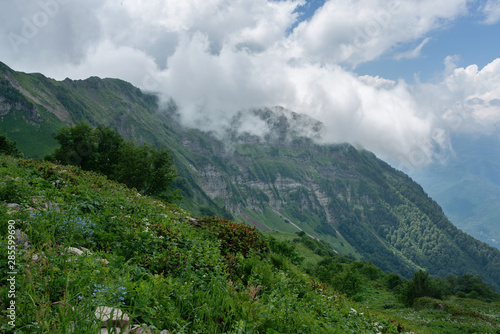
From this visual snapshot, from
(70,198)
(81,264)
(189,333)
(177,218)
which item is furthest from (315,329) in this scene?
(70,198)

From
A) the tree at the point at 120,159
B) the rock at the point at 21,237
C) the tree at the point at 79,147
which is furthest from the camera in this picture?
Answer: the tree at the point at 79,147

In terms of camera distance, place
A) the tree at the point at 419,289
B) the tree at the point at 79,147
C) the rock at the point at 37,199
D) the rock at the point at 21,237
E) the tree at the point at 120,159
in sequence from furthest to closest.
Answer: the tree at the point at 419,289 < the tree at the point at 79,147 < the tree at the point at 120,159 < the rock at the point at 37,199 < the rock at the point at 21,237

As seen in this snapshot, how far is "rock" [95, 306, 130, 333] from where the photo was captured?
4.25 metres

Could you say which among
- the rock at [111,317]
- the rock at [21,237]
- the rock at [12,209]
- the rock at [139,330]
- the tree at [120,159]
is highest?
the tree at [120,159]

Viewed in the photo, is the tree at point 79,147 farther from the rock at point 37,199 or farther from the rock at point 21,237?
the rock at point 21,237

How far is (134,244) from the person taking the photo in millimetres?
8312

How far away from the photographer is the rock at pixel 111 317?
4.25 m

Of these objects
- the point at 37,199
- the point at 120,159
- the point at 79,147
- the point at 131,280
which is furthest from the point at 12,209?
the point at 79,147

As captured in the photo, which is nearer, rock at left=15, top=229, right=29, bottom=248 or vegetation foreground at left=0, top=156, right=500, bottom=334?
vegetation foreground at left=0, top=156, right=500, bottom=334

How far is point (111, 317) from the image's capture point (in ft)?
13.6

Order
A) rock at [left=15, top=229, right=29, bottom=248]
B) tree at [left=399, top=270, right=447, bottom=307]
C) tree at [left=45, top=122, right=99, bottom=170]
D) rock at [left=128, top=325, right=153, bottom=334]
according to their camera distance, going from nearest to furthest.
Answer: rock at [left=128, top=325, right=153, bottom=334] < rock at [left=15, top=229, right=29, bottom=248] < tree at [left=45, top=122, right=99, bottom=170] < tree at [left=399, top=270, right=447, bottom=307]

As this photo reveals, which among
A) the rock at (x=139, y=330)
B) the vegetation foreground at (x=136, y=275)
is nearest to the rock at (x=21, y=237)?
the vegetation foreground at (x=136, y=275)

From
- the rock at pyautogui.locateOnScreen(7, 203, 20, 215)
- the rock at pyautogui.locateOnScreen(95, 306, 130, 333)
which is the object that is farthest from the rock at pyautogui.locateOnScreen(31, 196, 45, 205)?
the rock at pyautogui.locateOnScreen(95, 306, 130, 333)

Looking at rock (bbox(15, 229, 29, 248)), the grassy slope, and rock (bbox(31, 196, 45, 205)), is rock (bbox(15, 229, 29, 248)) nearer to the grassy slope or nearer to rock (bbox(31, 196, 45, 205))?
the grassy slope
